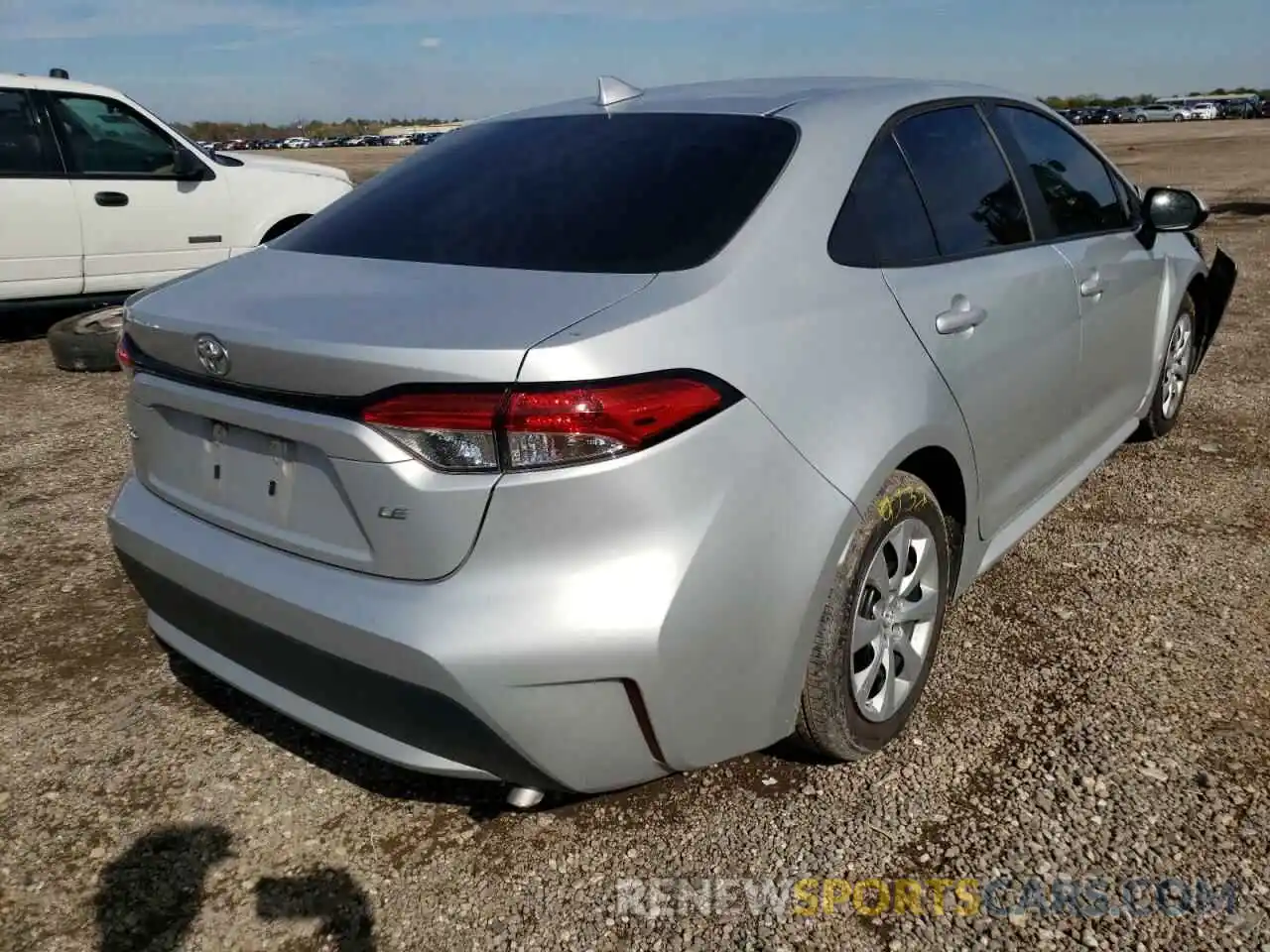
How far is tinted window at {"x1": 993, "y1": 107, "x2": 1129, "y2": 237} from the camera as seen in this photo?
3.43m

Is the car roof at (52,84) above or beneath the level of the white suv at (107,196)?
above

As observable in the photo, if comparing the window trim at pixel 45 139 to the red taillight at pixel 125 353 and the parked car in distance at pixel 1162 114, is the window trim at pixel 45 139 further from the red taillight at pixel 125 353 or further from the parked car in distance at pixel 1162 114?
the parked car in distance at pixel 1162 114

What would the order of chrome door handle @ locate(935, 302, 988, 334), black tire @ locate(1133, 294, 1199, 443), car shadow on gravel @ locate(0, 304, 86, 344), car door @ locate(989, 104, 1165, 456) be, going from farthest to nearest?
car shadow on gravel @ locate(0, 304, 86, 344)
black tire @ locate(1133, 294, 1199, 443)
car door @ locate(989, 104, 1165, 456)
chrome door handle @ locate(935, 302, 988, 334)

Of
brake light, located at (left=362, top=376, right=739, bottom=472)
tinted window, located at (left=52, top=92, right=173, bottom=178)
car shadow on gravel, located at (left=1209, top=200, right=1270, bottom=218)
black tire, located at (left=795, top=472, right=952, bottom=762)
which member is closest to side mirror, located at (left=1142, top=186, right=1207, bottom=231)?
black tire, located at (left=795, top=472, right=952, bottom=762)

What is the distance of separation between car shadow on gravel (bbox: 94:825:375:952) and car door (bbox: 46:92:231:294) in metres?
6.42

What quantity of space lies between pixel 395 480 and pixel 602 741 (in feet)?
2.08

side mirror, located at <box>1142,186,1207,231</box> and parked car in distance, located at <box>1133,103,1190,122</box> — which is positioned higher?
parked car in distance, located at <box>1133,103,1190,122</box>

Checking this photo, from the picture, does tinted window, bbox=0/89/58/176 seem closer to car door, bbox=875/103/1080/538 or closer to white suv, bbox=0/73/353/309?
white suv, bbox=0/73/353/309

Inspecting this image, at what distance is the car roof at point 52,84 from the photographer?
7352 mm

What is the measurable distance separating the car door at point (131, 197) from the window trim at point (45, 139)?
5 centimetres

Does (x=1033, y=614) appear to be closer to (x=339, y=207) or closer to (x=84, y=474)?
(x=339, y=207)

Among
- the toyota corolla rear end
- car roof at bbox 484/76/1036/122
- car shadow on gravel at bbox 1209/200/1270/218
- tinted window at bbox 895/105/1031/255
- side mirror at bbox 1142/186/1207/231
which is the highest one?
car roof at bbox 484/76/1036/122

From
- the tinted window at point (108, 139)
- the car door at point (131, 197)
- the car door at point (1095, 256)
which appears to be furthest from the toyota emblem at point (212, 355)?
the tinted window at point (108, 139)

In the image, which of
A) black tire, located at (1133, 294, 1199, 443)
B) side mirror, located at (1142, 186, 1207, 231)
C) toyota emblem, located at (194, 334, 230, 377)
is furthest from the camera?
black tire, located at (1133, 294, 1199, 443)
